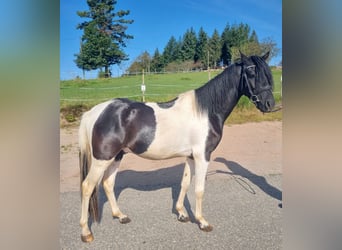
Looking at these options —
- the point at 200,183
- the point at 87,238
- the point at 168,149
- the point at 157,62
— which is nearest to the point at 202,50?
the point at 157,62

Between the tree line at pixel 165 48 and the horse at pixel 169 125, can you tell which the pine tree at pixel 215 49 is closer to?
the tree line at pixel 165 48

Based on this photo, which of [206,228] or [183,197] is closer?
[206,228]

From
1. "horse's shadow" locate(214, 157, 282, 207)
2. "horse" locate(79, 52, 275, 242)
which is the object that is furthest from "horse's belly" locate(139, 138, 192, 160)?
"horse's shadow" locate(214, 157, 282, 207)

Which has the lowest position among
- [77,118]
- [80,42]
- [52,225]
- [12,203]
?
[52,225]

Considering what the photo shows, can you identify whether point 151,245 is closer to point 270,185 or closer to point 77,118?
point 77,118

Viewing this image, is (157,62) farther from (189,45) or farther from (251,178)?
(251,178)

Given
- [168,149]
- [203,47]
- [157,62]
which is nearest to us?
[168,149]

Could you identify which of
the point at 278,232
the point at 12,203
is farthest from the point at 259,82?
the point at 12,203
